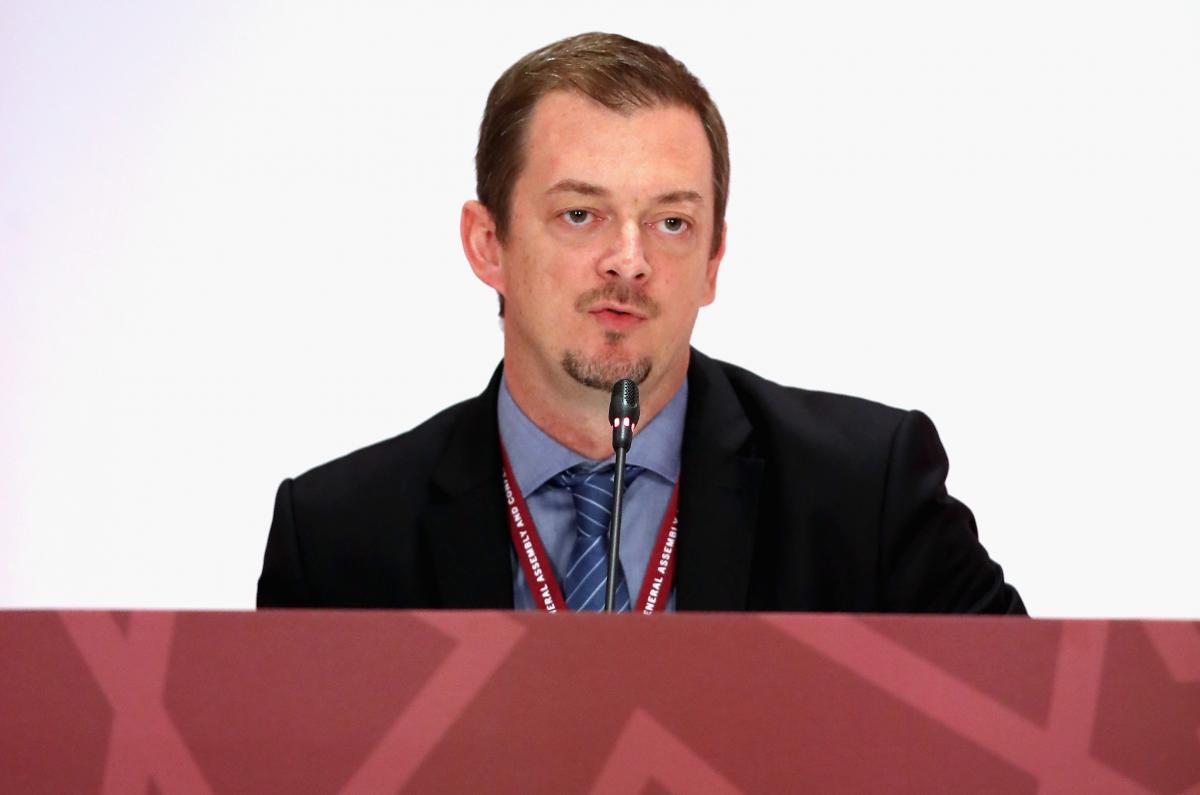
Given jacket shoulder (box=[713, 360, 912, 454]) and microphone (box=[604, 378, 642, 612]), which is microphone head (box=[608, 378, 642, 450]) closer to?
microphone (box=[604, 378, 642, 612])

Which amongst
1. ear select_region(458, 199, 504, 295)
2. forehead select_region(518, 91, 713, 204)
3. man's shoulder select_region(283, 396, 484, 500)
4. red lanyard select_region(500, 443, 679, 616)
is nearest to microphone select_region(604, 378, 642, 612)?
red lanyard select_region(500, 443, 679, 616)

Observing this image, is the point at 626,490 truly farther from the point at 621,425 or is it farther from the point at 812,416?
the point at 621,425

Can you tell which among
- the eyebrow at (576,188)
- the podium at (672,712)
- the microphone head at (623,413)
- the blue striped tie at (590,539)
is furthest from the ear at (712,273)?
the podium at (672,712)

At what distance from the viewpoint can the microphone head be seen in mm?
1919

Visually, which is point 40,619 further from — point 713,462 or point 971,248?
point 971,248

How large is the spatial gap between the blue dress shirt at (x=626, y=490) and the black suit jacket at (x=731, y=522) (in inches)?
1.4

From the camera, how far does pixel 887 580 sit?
2326 millimetres

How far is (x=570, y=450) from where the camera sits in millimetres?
2477

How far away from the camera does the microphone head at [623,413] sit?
1.92m

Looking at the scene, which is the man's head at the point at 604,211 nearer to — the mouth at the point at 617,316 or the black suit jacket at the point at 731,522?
the mouth at the point at 617,316

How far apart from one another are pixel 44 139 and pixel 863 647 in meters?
2.28

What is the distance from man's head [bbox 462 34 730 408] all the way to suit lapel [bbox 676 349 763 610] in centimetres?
9

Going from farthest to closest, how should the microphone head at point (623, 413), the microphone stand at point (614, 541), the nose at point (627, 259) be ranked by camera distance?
the nose at point (627, 259), the microphone head at point (623, 413), the microphone stand at point (614, 541)

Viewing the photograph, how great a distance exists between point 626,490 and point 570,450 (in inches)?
5.0
